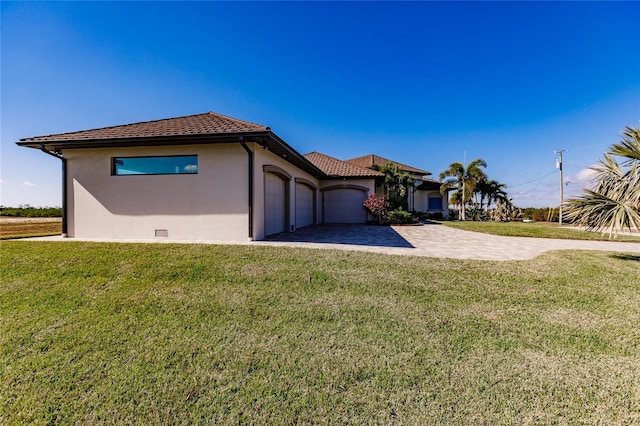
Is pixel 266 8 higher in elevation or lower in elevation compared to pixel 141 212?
higher

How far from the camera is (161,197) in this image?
9117mm

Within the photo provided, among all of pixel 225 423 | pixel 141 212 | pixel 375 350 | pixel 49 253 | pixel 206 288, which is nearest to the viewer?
pixel 225 423

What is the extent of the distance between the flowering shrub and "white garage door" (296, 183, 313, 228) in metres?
3.96

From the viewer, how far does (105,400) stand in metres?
2.51

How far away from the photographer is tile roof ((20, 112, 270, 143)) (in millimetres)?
8125

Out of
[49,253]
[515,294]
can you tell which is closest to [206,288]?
[49,253]

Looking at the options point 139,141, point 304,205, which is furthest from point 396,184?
point 139,141

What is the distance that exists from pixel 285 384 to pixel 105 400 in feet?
5.82

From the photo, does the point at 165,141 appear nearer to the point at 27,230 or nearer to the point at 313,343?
the point at 313,343

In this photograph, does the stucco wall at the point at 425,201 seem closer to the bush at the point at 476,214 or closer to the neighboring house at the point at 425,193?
the neighboring house at the point at 425,193

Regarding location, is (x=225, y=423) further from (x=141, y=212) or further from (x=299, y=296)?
(x=141, y=212)

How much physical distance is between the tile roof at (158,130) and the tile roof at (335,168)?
9.67 metres

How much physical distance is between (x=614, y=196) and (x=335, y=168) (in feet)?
48.4

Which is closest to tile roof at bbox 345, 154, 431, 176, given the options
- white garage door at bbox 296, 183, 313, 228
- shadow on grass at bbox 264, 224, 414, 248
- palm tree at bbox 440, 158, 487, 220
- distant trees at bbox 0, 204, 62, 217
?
palm tree at bbox 440, 158, 487, 220
